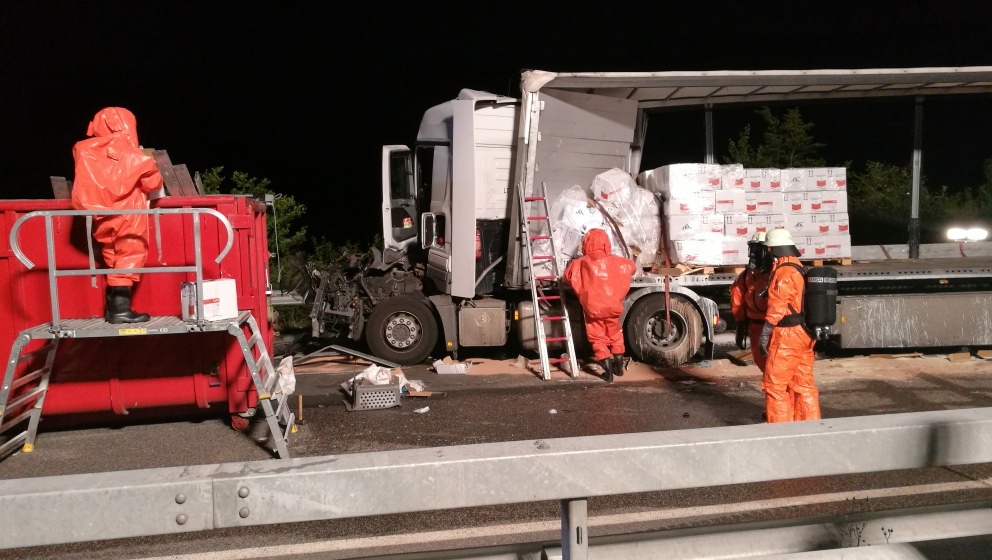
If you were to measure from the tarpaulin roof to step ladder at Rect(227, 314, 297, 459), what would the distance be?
4.35 meters

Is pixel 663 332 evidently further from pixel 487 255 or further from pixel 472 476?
pixel 472 476

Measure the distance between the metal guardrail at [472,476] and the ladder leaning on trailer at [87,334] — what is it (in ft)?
11.2

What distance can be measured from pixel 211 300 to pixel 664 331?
5.63 metres

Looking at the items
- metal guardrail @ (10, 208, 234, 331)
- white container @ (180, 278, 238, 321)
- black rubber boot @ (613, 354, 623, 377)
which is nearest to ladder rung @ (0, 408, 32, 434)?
metal guardrail @ (10, 208, 234, 331)

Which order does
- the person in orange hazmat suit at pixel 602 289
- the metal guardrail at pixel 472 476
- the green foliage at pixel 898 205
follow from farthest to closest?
the green foliage at pixel 898 205
the person in orange hazmat suit at pixel 602 289
the metal guardrail at pixel 472 476

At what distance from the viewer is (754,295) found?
20.1 feet

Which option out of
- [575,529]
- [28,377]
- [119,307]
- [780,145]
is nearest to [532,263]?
[119,307]

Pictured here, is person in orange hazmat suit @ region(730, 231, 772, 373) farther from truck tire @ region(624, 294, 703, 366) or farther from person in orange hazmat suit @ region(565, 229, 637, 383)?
truck tire @ region(624, 294, 703, 366)

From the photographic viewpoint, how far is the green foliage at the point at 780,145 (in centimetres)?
1548

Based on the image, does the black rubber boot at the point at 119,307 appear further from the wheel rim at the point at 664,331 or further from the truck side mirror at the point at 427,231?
the wheel rim at the point at 664,331

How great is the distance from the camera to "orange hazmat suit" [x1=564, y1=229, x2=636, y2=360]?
7.80 meters

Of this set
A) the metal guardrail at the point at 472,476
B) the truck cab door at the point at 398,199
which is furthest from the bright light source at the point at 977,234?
the metal guardrail at the point at 472,476

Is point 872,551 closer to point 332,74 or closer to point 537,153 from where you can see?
point 537,153

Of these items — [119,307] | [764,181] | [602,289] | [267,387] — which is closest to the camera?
[119,307]
